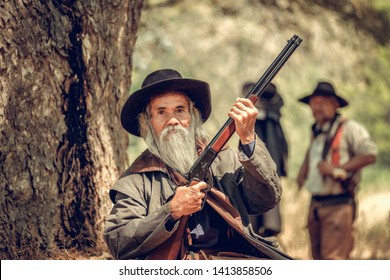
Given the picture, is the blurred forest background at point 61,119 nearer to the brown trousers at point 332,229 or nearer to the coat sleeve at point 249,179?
the coat sleeve at point 249,179

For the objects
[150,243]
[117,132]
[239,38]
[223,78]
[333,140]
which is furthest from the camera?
[223,78]

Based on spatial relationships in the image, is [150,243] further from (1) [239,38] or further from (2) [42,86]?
(1) [239,38]

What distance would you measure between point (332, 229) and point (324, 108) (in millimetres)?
1264

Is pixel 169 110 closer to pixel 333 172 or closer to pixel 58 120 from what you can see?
pixel 58 120

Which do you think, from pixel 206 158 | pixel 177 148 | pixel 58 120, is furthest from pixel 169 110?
pixel 58 120

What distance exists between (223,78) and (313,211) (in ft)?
28.8

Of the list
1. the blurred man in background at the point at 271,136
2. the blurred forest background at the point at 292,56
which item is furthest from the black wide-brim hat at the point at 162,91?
the blurred forest background at the point at 292,56

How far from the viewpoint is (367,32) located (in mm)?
15680

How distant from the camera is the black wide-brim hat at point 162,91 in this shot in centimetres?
637

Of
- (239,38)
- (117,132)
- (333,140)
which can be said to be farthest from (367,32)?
(117,132)

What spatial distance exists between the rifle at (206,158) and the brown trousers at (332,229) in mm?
5334

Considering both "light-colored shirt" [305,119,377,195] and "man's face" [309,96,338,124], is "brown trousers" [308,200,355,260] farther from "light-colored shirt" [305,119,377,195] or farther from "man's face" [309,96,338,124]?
"man's face" [309,96,338,124]
